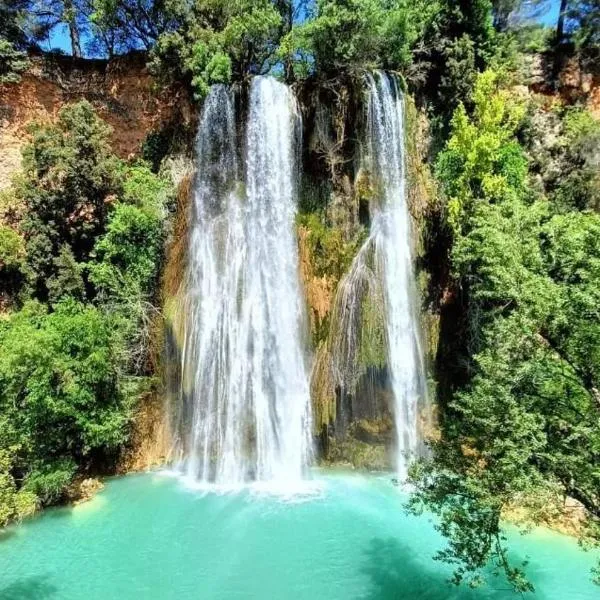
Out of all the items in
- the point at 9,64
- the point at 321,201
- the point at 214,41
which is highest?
the point at 9,64

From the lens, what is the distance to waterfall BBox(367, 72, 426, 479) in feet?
57.5

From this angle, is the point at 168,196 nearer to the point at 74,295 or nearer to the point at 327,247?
the point at 74,295

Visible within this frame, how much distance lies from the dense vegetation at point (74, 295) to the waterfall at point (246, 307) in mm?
1812

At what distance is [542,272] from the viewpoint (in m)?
8.32

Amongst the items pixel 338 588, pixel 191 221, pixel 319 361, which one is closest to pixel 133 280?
pixel 191 221

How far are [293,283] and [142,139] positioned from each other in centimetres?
963

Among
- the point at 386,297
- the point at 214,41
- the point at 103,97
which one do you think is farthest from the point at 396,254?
the point at 103,97

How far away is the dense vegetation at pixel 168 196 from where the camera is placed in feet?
45.3

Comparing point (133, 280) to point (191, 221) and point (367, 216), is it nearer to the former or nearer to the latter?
point (191, 221)

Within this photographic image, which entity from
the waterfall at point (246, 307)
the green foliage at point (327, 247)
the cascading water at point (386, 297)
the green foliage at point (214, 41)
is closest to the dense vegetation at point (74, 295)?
the waterfall at point (246, 307)

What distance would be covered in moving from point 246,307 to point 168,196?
17.9ft

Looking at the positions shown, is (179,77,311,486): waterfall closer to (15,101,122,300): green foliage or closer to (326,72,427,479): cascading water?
(326,72,427,479): cascading water

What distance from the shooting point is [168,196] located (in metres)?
19.8

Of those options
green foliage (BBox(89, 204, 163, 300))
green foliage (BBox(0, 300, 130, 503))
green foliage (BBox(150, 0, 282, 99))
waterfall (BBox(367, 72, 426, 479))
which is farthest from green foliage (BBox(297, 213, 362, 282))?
green foliage (BBox(0, 300, 130, 503))
